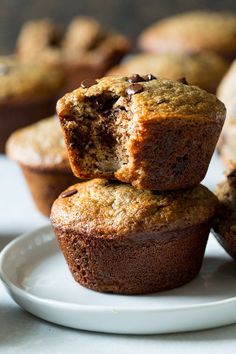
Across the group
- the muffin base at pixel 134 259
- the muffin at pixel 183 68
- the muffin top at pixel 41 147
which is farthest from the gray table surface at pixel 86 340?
the muffin at pixel 183 68

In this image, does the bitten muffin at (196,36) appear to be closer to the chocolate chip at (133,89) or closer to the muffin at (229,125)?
the muffin at (229,125)

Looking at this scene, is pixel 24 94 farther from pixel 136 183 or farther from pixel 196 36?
pixel 136 183

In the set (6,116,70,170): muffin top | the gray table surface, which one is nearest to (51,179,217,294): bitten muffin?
the gray table surface

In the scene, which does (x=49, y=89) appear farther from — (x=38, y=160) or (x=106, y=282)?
(x=106, y=282)

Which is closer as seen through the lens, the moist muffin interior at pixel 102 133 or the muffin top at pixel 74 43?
the moist muffin interior at pixel 102 133

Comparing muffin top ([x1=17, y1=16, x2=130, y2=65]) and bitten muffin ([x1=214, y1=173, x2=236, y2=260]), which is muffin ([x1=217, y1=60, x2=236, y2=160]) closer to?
bitten muffin ([x1=214, y1=173, x2=236, y2=260])

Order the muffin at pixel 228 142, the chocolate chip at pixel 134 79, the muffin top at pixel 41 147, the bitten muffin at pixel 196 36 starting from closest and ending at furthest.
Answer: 1. the chocolate chip at pixel 134 79
2. the muffin top at pixel 41 147
3. the muffin at pixel 228 142
4. the bitten muffin at pixel 196 36

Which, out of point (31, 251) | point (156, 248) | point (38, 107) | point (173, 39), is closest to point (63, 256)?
point (31, 251)
